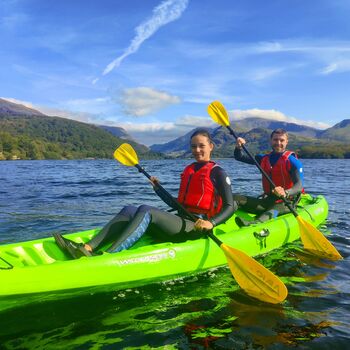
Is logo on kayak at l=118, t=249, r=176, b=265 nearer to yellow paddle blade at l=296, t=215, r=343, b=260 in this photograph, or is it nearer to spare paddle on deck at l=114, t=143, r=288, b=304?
spare paddle on deck at l=114, t=143, r=288, b=304

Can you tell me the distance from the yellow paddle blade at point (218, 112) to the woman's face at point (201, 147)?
2.23 metres

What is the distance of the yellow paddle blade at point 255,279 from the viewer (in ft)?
15.2

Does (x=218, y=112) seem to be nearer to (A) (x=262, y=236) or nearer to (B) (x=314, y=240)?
(A) (x=262, y=236)

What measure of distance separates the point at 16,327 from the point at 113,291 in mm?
1218

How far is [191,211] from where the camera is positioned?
569 cm

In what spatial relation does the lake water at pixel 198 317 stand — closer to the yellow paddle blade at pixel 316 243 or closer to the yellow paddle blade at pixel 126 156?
the yellow paddle blade at pixel 316 243

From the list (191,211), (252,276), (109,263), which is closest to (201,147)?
(191,211)

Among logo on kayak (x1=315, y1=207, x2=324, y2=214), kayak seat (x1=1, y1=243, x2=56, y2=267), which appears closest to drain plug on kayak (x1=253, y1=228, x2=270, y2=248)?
logo on kayak (x1=315, y1=207, x2=324, y2=214)

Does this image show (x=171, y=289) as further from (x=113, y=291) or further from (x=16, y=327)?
(x=16, y=327)

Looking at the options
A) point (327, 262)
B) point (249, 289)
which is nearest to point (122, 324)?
point (249, 289)

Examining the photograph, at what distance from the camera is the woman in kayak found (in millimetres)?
5031

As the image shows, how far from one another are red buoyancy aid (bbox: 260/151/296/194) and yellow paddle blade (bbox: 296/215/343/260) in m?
1.10

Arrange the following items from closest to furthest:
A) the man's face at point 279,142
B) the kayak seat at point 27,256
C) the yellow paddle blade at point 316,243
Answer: the kayak seat at point 27,256, the yellow paddle blade at point 316,243, the man's face at point 279,142

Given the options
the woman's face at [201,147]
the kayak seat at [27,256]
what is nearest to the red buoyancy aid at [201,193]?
the woman's face at [201,147]
